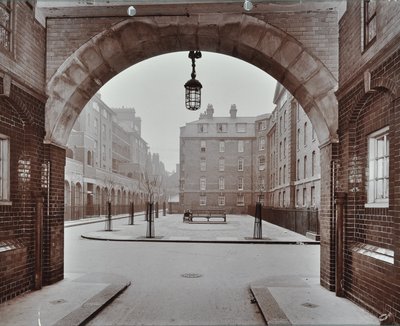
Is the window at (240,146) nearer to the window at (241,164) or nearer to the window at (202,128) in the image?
the window at (241,164)

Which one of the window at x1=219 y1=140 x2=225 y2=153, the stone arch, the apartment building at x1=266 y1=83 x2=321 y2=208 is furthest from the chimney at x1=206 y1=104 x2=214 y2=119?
the stone arch

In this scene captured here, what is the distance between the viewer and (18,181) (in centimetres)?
772

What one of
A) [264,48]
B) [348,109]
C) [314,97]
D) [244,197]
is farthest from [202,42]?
[244,197]

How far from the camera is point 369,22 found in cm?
699

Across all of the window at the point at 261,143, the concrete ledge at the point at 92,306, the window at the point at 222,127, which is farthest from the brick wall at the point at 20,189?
the window at the point at 222,127

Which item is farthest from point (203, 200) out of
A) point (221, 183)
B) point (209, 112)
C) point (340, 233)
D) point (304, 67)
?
point (340, 233)

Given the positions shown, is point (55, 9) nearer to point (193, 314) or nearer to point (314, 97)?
point (314, 97)

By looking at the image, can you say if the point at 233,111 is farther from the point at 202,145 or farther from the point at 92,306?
the point at 92,306

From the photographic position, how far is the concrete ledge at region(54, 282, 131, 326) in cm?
595

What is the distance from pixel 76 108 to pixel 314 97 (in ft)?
16.7

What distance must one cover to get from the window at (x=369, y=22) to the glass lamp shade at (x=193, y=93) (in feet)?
12.1

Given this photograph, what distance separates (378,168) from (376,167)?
68mm

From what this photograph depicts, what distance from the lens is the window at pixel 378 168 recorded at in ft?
21.8

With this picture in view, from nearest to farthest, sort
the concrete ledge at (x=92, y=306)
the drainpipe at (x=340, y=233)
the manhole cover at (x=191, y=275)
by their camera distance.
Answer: the concrete ledge at (x=92, y=306) → the drainpipe at (x=340, y=233) → the manhole cover at (x=191, y=275)
